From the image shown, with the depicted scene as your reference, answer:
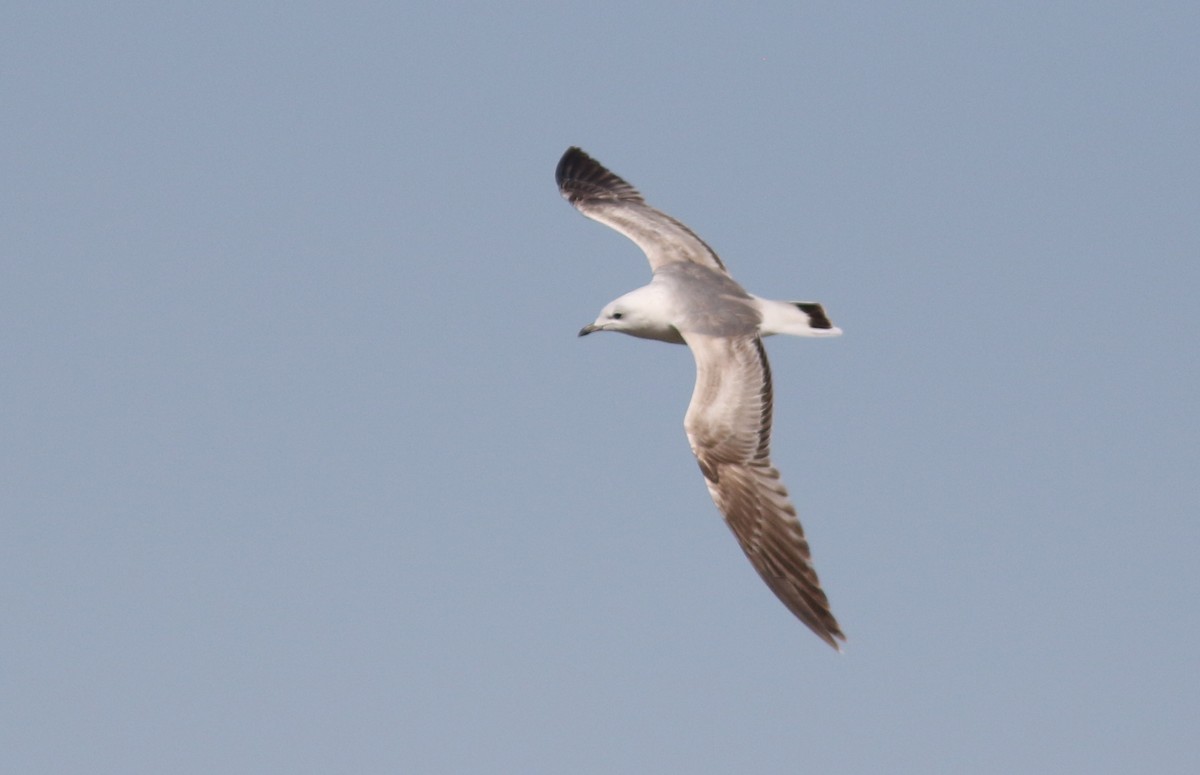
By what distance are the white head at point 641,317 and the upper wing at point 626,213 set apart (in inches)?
83.4

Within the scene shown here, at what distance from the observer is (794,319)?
2553 centimetres

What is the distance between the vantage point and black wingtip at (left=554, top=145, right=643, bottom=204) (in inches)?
1230

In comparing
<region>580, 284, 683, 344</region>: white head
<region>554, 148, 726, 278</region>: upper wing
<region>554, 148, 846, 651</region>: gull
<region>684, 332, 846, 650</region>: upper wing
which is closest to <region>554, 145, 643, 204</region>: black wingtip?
<region>554, 148, 726, 278</region>: upper wing

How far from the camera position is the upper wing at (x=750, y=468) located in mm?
21938

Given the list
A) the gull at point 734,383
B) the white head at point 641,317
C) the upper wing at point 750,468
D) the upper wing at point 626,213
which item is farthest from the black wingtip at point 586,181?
the upper wing at point 750,468

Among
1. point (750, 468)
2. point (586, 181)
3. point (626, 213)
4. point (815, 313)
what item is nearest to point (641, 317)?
point (815, 313)

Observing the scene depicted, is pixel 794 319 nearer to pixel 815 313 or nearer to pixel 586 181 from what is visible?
pixel 815 313

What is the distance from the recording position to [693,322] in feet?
81.6

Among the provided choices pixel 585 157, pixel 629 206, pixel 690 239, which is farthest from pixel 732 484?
pixel 585 157

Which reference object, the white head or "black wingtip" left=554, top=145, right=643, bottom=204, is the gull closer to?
the white head

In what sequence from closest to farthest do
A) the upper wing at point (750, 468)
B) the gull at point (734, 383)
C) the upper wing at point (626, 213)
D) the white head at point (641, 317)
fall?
the upper wing at point (750, 468)
the gull at point (734, 383)
the white head at point (641, 317)
the upper wing at point (626, 213)

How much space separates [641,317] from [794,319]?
227 cm

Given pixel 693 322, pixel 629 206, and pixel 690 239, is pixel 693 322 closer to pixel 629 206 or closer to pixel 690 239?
pixel 690 239

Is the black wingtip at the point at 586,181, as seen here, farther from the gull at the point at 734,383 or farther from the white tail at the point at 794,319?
the white tail at the point at 794,319
